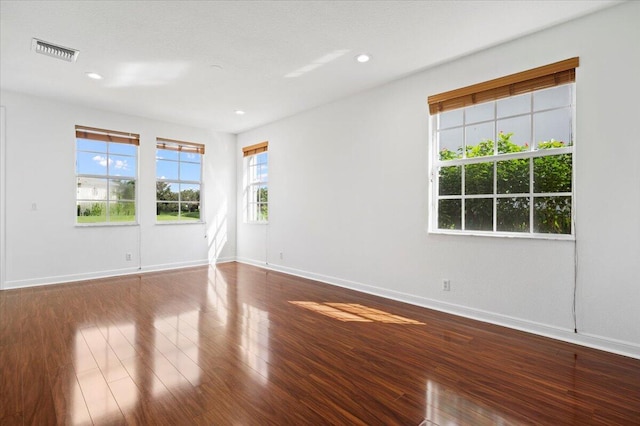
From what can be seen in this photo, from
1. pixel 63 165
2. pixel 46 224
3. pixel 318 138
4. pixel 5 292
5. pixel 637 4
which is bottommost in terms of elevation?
pixel 5 292

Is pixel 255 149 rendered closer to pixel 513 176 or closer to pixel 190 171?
pixel 190 171

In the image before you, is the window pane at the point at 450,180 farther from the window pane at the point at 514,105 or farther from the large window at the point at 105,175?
the large window at the point at 105,175

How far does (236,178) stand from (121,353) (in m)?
4.93

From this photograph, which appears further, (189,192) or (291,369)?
(189,192)

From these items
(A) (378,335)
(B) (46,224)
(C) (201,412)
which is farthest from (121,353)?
(B) (46,224)

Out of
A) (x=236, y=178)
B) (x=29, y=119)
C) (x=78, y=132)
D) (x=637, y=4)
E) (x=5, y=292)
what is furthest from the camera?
(x=236, y=178)

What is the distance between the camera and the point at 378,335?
2887mm

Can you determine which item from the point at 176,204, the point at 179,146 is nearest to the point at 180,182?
the point at 176,204

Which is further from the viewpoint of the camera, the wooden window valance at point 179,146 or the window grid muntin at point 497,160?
the wooden window valance at point 179,146

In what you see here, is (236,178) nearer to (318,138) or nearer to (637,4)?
(318,138)

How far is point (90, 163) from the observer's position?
5273 mm

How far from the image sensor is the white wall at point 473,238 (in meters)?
2.55

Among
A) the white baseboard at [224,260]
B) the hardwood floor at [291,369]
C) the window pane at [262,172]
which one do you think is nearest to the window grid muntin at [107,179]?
the white baseboard at [224,260]

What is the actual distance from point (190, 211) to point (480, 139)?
17.6ft
